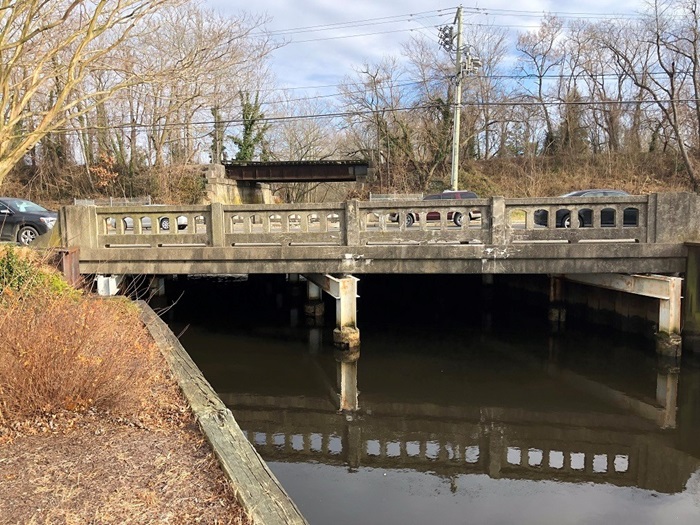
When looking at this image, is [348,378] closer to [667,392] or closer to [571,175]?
[667,392]

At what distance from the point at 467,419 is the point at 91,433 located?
5293mm

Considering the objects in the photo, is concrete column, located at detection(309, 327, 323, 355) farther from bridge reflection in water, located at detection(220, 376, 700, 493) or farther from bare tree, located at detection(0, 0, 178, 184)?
bare tree, located at detection(0, 0, 178, 184)

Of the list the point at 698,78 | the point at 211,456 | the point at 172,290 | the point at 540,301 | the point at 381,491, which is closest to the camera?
the point at 211,456

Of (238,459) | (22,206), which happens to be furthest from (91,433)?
(22,206)

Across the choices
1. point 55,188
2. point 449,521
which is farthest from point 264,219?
point 55,188

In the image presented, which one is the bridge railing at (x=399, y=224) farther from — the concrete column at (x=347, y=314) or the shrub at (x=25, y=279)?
the shrub at (x=25, y=279)

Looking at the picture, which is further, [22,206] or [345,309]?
[22,206]

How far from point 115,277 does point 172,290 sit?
7029 mm

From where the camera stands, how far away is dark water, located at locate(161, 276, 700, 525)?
19.2 feet

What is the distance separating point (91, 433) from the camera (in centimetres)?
469

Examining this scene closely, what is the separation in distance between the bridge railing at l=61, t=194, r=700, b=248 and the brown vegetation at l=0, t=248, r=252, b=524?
519 cm

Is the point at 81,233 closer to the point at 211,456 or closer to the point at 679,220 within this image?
the point at 211,456

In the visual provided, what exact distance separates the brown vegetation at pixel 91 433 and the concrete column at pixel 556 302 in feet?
34.7

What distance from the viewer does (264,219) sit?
11.2 metres
